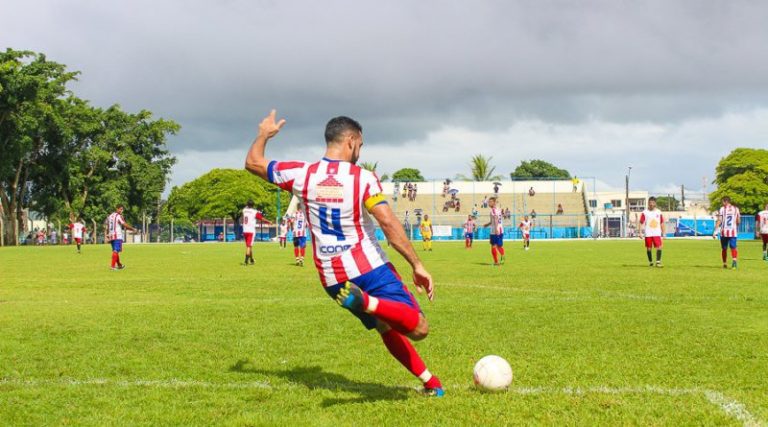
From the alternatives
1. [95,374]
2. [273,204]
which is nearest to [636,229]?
[273,204]

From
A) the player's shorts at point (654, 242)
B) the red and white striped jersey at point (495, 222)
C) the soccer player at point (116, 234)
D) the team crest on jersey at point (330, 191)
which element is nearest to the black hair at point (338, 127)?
the team crest on jersey at point (330, 191)

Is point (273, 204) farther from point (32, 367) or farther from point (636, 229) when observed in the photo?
point (32, 367)

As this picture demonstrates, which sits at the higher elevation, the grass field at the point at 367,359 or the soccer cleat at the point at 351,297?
the soccer cleat at the point at 351,297

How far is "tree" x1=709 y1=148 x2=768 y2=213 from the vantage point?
81.1 meters

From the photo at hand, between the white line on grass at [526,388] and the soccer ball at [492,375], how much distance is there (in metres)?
0.15

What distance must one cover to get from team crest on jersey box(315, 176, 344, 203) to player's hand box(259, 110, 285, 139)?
877 millimetres

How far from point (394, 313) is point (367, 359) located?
2246 mm

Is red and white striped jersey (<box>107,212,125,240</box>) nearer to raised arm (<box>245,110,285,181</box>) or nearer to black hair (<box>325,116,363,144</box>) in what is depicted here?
raised arm (<box>245,110,285,181</box>)

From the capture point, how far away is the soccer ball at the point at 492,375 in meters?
5.73

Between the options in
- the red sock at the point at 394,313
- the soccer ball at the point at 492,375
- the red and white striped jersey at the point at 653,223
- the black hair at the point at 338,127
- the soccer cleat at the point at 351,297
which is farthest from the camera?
the red and white striped jersey at the point at 653,223

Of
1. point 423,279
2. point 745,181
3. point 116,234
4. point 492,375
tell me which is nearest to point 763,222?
point 116,234

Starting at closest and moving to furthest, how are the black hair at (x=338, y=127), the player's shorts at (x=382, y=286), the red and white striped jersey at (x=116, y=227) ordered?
the player's shorts at (x=382, y=286) → the black hair at (x=338, y=127) → the red and white striped jersey at (x=116, y=227)

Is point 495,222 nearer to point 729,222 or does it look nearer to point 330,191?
point 729,222

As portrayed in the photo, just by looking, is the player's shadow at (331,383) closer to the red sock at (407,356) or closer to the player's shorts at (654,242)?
the red sock at (407,356)
